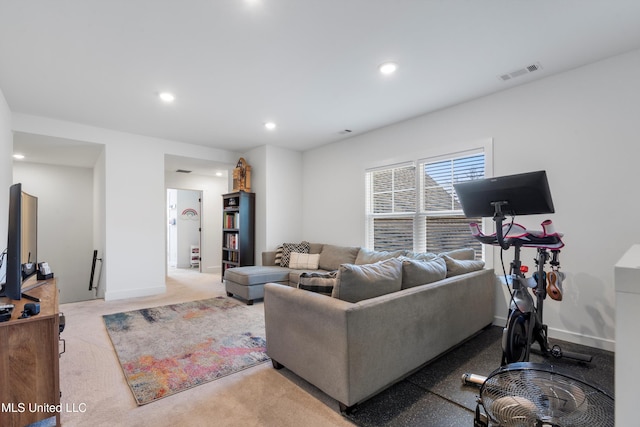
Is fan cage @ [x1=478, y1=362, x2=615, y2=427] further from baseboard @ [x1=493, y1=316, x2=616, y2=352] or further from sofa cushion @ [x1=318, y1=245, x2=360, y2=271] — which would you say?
sofa cushion @ [x1=318, y1=245, x2=360, y2=271]

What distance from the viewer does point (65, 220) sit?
6176 mm

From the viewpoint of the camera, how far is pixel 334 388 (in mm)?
1744

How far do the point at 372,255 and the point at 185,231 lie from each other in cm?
608

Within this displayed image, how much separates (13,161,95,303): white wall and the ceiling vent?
7638mm

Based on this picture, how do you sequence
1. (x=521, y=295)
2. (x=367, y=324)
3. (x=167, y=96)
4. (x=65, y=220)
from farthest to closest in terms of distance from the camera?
(x=65, y=220)
(x=167, y=96)
(x=521, y=295)
(x=367, y=324)

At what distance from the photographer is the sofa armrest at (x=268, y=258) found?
5012 millimetres

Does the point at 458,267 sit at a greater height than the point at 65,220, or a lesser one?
lesser

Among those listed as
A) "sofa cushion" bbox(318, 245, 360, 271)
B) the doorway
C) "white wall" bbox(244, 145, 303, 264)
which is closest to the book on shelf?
"white wall" bbox(244, 145, 303, 264)

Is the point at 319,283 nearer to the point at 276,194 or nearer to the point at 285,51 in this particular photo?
the point at 285,51

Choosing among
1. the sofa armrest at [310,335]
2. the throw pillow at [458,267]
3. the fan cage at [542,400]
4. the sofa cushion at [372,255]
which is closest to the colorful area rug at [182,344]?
the sofa armrest at [310,335]

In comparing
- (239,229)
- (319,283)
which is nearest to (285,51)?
(319,283)

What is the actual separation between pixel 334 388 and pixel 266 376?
683 millimetres

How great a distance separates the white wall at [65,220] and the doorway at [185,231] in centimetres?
209

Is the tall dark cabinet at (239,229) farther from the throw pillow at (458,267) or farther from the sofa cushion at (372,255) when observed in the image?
the throw pillow at (458,267)
